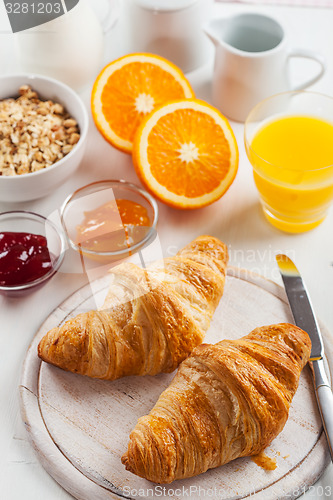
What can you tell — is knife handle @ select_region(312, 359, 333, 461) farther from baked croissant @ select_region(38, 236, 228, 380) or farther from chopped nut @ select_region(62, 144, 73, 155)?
chopped nut @ select_region(62, 144, 73, 155)

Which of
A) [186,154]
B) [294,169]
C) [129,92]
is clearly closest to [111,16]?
[129,92]

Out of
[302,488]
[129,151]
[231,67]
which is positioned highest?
[231,67]

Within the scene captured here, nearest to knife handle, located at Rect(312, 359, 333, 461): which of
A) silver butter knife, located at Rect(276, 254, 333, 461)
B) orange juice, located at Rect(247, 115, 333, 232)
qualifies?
silver butter knife, located at Rect(276, 254, 333, 461)

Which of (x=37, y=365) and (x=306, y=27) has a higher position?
(x=306, y=27)

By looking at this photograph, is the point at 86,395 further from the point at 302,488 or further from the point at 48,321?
the point at 302,488

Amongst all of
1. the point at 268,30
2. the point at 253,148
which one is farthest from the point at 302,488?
the point at 268,30

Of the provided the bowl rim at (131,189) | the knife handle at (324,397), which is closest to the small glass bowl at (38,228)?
A: the bowl rim at (131,189)

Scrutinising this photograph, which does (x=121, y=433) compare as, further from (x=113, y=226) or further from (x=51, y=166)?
(x=51, y=166)
